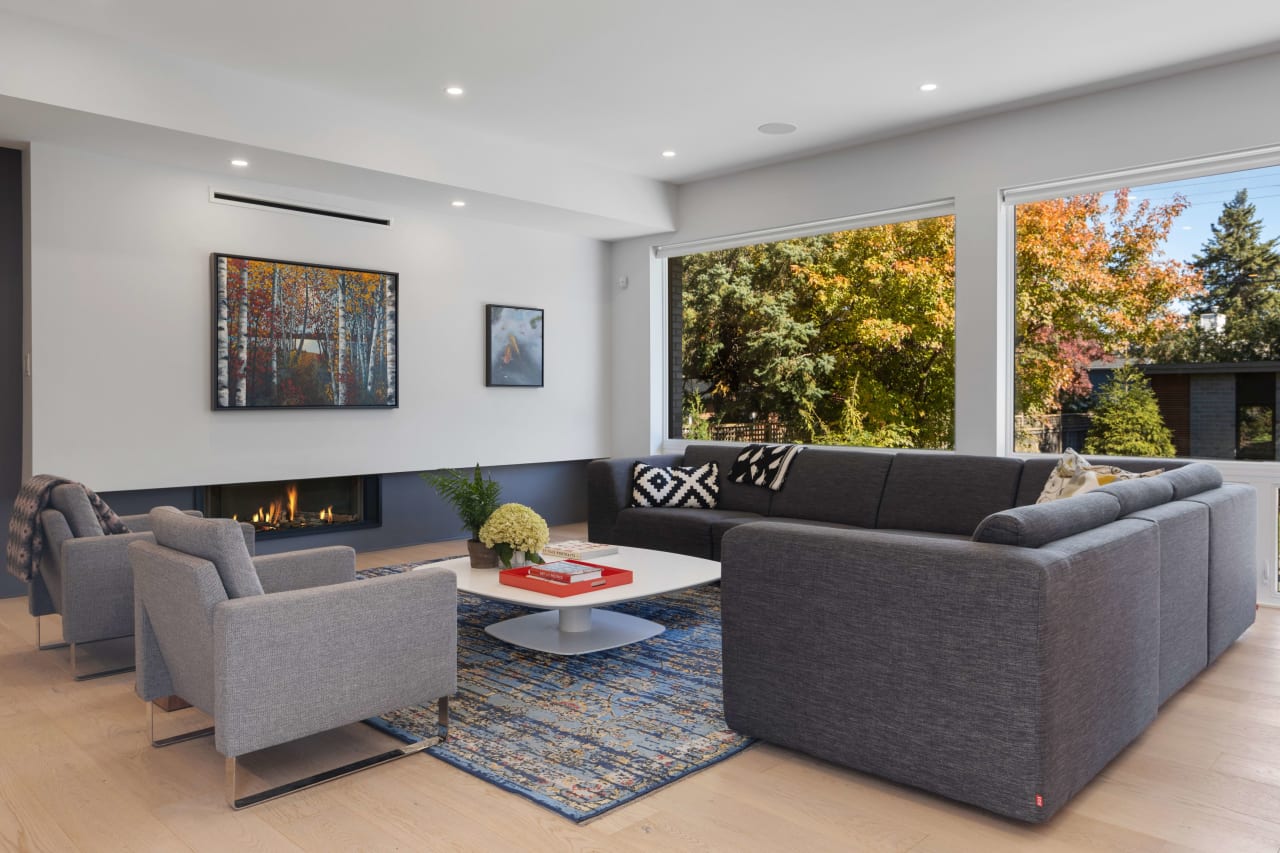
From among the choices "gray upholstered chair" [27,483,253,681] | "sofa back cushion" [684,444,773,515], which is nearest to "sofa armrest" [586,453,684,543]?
"sofa back cushion" [684,444,773,515]

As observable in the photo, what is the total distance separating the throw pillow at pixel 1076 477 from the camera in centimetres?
→ 343

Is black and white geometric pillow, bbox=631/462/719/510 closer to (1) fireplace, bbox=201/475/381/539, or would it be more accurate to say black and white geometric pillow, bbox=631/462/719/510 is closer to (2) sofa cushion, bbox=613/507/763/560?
(2) sofa cushion, bbox=613/507/763/560

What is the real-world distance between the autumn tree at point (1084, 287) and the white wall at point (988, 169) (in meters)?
0.15

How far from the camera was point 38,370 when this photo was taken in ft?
15.0

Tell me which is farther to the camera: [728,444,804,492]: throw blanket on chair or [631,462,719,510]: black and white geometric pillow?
[631,462,719,510]: black and white geometric pillow

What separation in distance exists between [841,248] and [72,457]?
500cm

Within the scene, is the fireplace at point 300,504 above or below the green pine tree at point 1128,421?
below

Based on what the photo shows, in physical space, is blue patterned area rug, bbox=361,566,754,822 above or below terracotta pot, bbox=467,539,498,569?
below

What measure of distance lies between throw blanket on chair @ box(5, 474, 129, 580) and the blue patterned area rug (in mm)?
1577

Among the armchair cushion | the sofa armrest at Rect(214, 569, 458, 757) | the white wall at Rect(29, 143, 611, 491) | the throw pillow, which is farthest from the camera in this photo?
the white wall at Rect(29, 143, 611, 491)

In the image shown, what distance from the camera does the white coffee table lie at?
346cm

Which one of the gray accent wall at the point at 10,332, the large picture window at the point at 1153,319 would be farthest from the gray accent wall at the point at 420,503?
the large picture window at the point at 1153,319

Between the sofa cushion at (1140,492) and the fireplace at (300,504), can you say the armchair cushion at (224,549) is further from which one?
the fireplace at (300,504)

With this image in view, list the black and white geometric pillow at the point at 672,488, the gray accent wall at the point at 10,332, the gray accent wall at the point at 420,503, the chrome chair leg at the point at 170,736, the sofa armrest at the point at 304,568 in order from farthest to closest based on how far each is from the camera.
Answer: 1. the black and white geometric pillow at the point at 672,488
2. the gray accent wall at the point at 420,503
3. the gray accent wall at the point at 10,332
4. the sofa armrest at the point at 304,568
5. the chrome chair leg at the point at 170,736
